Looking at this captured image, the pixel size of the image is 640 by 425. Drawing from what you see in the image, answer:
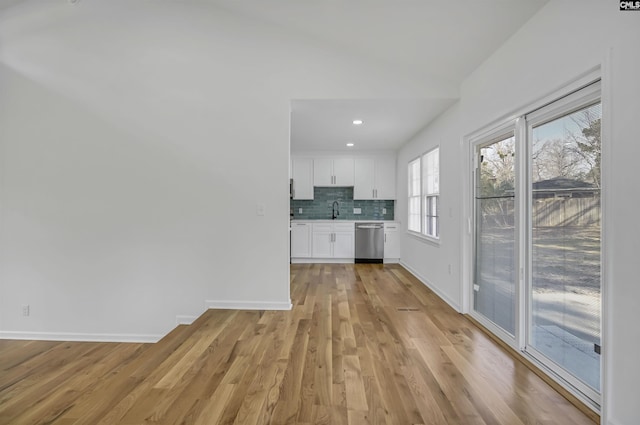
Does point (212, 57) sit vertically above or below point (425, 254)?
above

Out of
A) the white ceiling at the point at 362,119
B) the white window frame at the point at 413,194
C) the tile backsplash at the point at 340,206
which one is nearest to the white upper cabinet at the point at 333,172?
the tile backsplash at the point at 340,206

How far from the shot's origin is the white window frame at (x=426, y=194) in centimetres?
425

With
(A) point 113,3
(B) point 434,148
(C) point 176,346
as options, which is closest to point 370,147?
(B) point 434,148

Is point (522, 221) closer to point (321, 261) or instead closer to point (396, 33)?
point (396, 33)

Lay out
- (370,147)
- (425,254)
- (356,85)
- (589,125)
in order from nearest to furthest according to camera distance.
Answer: (589,125) → (356,85) → (425,254) → (370,147)

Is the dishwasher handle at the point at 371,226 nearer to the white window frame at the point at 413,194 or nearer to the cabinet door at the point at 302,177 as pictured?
the white window frame at the point at 413,194

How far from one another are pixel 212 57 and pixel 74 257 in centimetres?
273

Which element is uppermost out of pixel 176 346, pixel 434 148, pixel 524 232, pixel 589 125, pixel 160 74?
pixel 160 74

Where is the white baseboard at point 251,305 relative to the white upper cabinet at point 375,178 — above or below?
below

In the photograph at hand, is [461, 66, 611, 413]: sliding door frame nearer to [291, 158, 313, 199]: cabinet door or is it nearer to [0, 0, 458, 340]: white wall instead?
[0, 0, 458, 340]: white wall

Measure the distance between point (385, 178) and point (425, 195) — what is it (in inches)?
73.1

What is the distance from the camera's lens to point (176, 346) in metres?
2.52

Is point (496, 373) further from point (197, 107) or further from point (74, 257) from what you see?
point (74, 257)

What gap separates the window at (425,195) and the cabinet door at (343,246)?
3.93 ft
